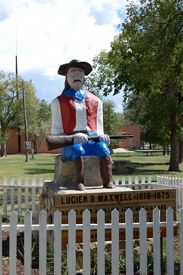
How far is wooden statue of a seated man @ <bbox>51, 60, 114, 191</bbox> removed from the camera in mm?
6996

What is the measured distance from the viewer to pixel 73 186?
7.26 metres

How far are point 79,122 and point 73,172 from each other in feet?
2.73

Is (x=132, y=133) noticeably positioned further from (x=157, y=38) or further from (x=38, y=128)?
(x=157, y=38)

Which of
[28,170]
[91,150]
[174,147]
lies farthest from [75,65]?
[174,147]

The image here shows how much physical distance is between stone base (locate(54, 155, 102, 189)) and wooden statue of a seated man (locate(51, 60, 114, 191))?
21 centimetres

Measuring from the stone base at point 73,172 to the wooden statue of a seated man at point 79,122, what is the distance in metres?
0.21

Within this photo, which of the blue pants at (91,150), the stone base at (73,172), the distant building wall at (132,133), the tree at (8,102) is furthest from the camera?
the distant building wall at (132,133)

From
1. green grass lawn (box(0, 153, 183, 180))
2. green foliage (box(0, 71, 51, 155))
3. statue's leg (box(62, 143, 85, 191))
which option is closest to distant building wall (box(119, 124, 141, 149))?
green foliage (box(0, 71, 51, 155))

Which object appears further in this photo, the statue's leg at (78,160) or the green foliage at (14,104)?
the green foliage at (14,104)

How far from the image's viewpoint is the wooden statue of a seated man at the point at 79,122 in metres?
7.00

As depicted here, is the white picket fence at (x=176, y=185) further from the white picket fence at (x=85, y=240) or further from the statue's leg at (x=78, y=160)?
the white picket fence at (x=85, y=240)

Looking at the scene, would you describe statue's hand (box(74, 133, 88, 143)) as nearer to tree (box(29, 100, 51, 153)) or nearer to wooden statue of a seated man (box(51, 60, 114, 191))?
wooden statue of a seated man (box(51, 60, 114, 191))

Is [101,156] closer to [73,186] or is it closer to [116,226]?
[73,186]

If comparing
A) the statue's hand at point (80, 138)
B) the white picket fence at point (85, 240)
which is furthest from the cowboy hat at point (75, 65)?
the white picket fence at point (85, 240)
